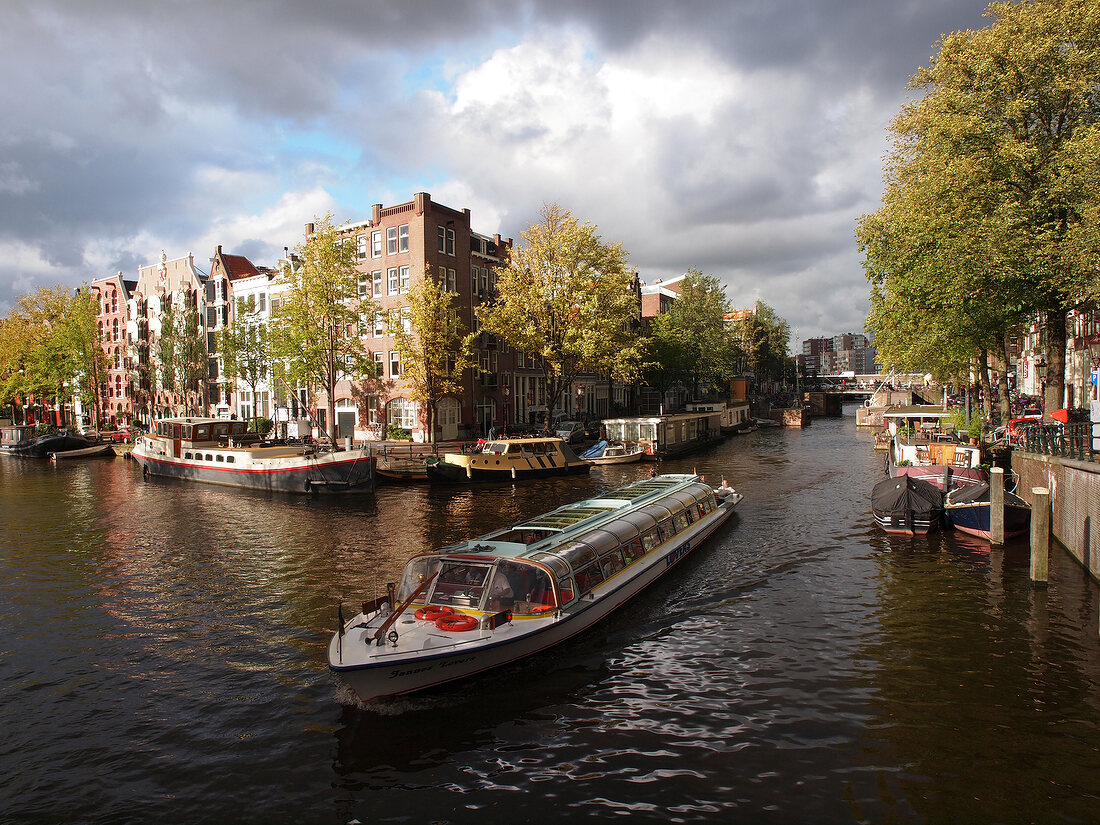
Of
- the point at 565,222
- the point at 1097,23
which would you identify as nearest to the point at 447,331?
the point at 565,222

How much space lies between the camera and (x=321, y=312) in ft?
148

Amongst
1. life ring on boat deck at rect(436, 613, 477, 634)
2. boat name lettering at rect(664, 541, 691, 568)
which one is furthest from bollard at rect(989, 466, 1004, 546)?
life ring on boat deck at rect(436, 613, 477, 634)

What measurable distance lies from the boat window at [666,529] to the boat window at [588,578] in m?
5.05

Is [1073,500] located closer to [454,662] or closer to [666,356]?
[454,662]

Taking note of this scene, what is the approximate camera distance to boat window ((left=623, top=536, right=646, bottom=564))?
679 inches

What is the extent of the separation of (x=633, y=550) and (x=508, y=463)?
21703 millimetres

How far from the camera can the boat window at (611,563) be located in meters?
15.9

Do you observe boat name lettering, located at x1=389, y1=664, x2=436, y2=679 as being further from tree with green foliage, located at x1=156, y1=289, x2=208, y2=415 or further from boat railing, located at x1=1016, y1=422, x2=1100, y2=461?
tree with green foliage, located at x1=156, y1=289, x2=208, y2=415

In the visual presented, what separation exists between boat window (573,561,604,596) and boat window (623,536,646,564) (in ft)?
5.81

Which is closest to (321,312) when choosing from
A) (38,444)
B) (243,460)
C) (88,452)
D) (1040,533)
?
(243,460)

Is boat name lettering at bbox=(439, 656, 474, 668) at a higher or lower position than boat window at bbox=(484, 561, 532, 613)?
lower

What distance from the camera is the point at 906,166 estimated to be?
3303 cm

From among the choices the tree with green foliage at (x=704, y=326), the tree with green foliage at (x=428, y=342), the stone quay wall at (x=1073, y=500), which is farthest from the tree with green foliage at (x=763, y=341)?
the stone quay wall at (x=1073, y=500)

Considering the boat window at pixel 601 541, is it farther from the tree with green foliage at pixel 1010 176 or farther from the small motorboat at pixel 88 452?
the small motorboat at pixel 88 452
